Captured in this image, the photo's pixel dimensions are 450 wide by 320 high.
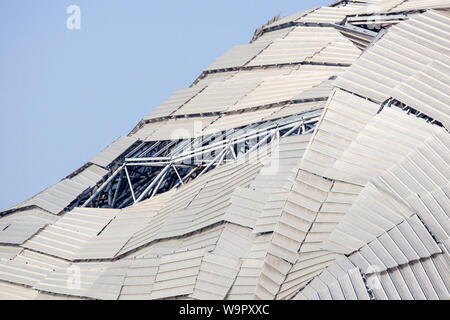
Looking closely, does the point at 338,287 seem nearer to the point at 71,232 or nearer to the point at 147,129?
the point at 71,232

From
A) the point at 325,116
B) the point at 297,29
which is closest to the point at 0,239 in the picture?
the point at 325,116

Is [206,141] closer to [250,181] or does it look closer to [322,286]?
[250,181]

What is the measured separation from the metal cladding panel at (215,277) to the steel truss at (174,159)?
2343 cm

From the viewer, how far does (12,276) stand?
9038cm

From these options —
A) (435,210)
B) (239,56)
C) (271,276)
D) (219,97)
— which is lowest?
(271,276)

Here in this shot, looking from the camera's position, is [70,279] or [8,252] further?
[8,252]

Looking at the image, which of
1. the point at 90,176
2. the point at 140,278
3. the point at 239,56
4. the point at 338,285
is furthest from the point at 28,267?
the point at 239,56

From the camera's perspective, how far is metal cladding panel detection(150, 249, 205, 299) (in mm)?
76750

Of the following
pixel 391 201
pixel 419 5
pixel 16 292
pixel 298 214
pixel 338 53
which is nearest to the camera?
pixel 391 201

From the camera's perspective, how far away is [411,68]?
3703 inches

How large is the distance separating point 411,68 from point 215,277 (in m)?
31.3

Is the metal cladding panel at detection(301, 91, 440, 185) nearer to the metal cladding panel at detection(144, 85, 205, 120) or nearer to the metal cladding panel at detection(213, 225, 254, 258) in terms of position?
the metal cladding panel at detection(213, 225, 254, 258)

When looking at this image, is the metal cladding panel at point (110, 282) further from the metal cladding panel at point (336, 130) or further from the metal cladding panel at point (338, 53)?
the metal cladding panel at point (338, 53)

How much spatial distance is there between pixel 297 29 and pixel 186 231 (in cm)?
5979
